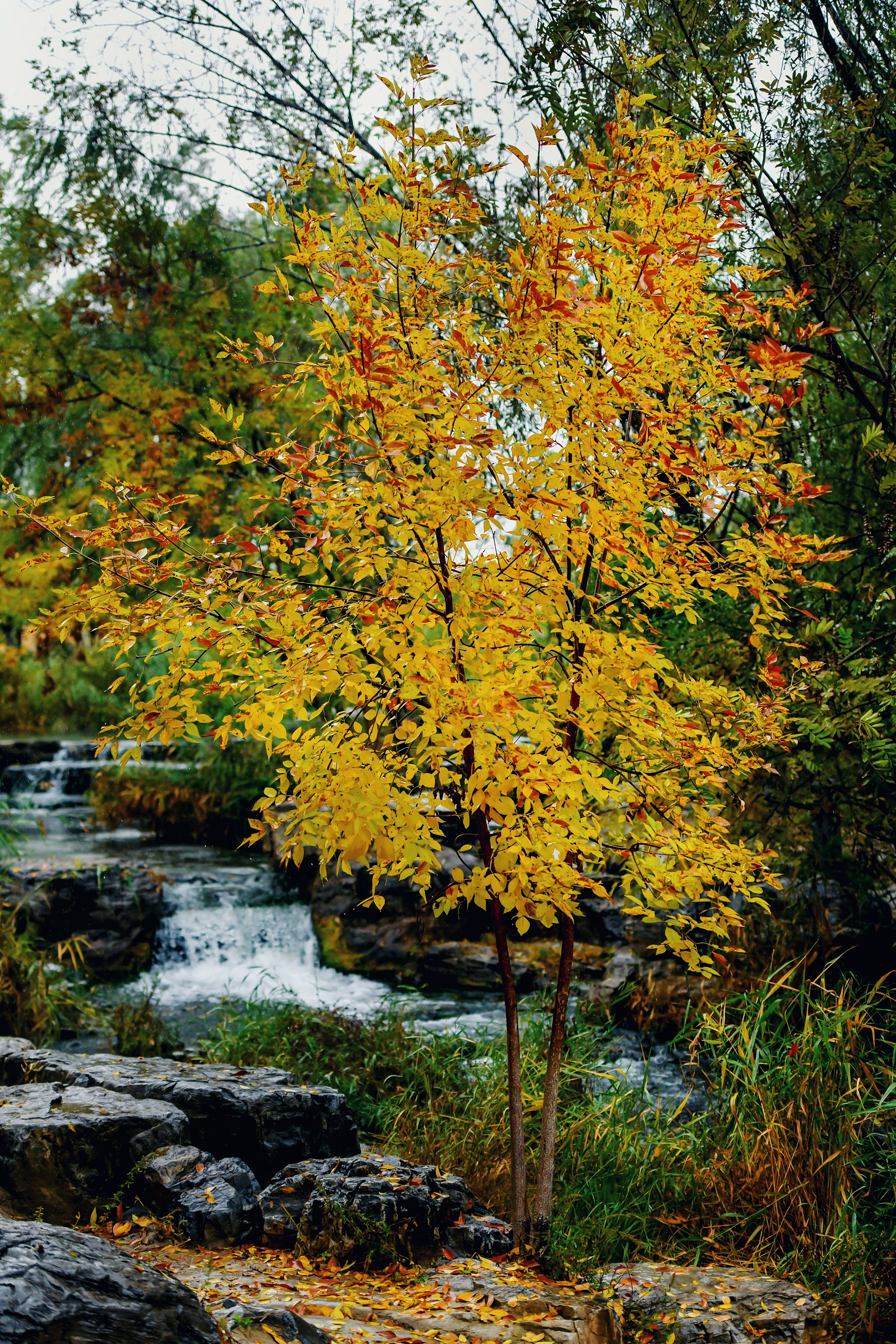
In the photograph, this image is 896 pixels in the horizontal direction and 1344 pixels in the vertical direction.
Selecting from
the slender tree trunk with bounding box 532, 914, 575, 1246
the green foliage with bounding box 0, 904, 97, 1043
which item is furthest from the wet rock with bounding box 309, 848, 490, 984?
the slender tree trunk with bounding box 532, 914, 575, 1246

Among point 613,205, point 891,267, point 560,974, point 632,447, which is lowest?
point 560,974

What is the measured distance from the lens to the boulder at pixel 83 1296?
1854 mm

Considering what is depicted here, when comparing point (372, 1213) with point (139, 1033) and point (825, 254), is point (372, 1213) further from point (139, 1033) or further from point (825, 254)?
point (825, 254)

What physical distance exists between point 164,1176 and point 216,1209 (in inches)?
10.0

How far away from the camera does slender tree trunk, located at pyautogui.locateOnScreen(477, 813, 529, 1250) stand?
131 inches

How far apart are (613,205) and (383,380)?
129 cm

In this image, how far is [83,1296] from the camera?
1.95 metres

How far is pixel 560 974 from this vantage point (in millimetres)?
3496

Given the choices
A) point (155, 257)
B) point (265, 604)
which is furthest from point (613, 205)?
point (155, 257)

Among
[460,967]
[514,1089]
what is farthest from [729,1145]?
[460,967]

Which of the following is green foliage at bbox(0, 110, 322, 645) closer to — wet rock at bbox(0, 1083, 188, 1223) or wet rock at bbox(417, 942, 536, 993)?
wet rock at bbox(417, 942, 536, 993)

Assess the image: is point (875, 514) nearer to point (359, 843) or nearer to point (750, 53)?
point (750, 53)

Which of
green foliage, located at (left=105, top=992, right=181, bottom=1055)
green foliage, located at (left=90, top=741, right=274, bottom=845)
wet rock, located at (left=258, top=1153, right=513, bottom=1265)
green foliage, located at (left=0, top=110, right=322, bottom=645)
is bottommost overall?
green foliage, located at (left=105, top=992, right=181, bottom=1055)

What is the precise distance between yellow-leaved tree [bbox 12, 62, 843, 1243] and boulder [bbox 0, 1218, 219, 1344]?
0.99 m
